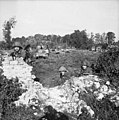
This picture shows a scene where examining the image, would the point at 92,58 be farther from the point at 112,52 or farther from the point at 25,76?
the point at 25,76

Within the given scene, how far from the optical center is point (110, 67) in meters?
15.2

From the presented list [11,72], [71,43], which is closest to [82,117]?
[11,72]

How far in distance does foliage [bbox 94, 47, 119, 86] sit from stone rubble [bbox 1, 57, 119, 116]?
1.05 metres

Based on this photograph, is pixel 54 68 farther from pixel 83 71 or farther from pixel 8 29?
pixel 8 29

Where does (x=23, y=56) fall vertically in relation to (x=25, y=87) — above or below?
above

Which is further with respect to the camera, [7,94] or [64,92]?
[64,92]

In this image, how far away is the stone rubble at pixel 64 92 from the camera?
37.6 ft

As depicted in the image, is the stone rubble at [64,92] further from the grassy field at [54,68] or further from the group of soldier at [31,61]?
the group of soldier at [31,61]

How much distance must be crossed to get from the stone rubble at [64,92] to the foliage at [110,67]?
105cm

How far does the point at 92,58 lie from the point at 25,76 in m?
7.64

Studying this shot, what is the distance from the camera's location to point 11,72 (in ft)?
50.8

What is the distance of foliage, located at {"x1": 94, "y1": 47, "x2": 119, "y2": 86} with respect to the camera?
569 inches

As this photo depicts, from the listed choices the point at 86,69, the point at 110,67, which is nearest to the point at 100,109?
the point at 110,67

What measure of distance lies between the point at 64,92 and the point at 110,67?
15.4 feet
